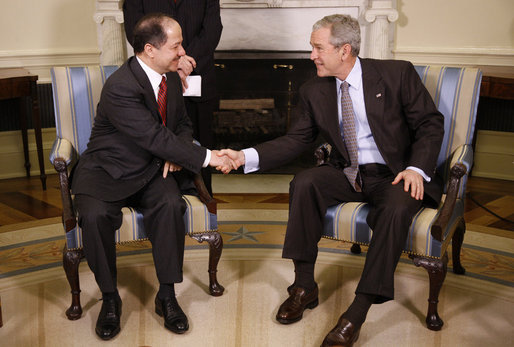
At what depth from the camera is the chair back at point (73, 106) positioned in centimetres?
272

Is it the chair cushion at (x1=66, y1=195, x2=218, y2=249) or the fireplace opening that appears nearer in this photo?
the chair cushion at (x1=66, y1=195, x2=218, y2=249)

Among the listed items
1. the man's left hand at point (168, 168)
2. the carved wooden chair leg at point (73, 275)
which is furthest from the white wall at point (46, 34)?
the carved wooden chair leg at point (73, 275)

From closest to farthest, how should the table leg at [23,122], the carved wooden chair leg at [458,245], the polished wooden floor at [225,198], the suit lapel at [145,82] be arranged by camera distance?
the suit lapel at [145,82]
the carved wooden chair leg at [458,245]
the polished wooden floor at [225,198]
the table leg at [23,122]

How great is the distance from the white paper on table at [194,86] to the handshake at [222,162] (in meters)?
0.75

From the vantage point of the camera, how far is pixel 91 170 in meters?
2.45

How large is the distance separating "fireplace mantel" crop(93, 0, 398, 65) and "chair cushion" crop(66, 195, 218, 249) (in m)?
2.35

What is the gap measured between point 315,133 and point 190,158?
0.61 meters

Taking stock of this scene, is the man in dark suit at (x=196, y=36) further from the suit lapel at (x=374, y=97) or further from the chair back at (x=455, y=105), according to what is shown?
the chair back at (x=455, y=105)

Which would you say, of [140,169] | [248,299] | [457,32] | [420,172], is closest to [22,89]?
[140,169]

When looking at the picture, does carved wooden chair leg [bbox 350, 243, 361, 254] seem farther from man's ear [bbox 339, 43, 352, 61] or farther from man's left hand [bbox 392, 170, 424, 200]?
man's ear [bbox 339, 43, 352, 61]

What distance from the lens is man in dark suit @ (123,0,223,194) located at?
3.14m

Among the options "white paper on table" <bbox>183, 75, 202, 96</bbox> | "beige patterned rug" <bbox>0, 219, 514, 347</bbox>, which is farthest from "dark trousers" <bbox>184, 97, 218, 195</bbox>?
"beige patterned rug" <bbox>0, 219, 514, 347</bbox>

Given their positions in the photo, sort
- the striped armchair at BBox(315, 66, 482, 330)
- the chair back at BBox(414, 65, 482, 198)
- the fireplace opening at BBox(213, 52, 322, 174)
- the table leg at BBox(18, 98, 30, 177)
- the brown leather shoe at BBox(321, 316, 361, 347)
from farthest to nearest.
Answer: the fireplace opening at BBox(213, 52, 322, 174) < the table leg at BBox(18, 98, 30, 177) < the chair back at BBox(414, 65, 482, 198) < the striped armchair at BBox(315, 66, 482, 330) < the brown leather shoe at BBox(321, 316, 361, 347)

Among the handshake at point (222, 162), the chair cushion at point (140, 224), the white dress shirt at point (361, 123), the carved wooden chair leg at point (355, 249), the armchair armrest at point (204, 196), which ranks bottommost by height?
the carved wooden chair leg at point (355, 249)
